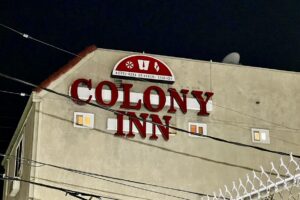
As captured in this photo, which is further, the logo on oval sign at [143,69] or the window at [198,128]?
the window at [198,128]

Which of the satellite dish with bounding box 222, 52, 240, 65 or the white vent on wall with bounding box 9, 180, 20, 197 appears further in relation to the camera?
the satellite dish with bounding box 222, 52, 240, 65

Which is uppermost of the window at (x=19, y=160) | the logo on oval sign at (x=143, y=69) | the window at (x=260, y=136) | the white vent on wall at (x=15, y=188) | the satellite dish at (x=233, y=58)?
the satellite dish at (x=233, y=58)

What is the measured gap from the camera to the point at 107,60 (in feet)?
72.7

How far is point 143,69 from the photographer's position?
73.3ft

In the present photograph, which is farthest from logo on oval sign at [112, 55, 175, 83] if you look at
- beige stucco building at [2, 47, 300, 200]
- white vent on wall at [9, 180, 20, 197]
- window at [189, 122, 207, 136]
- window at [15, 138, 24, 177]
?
white vent on wall at [9, 180, 20, 197]

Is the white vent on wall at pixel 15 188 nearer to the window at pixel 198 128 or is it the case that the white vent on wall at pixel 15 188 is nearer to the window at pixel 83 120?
the window at pixel 83 120

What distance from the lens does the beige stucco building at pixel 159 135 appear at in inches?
802

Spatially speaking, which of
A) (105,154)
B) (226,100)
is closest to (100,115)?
(105,154)

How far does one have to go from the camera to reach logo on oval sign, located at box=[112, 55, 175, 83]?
869 inches

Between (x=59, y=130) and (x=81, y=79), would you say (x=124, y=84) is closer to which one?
→ (x=81, y=79)

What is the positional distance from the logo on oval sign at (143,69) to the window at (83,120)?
193 centimetres

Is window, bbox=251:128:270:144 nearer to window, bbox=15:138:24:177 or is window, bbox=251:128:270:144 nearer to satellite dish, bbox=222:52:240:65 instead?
satellite dish, bbox=222:52:240:65

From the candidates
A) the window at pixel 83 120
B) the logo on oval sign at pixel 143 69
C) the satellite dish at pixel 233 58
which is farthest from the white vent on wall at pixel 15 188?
the satellite dish at pixel 233 58

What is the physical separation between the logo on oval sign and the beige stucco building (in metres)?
0.22
